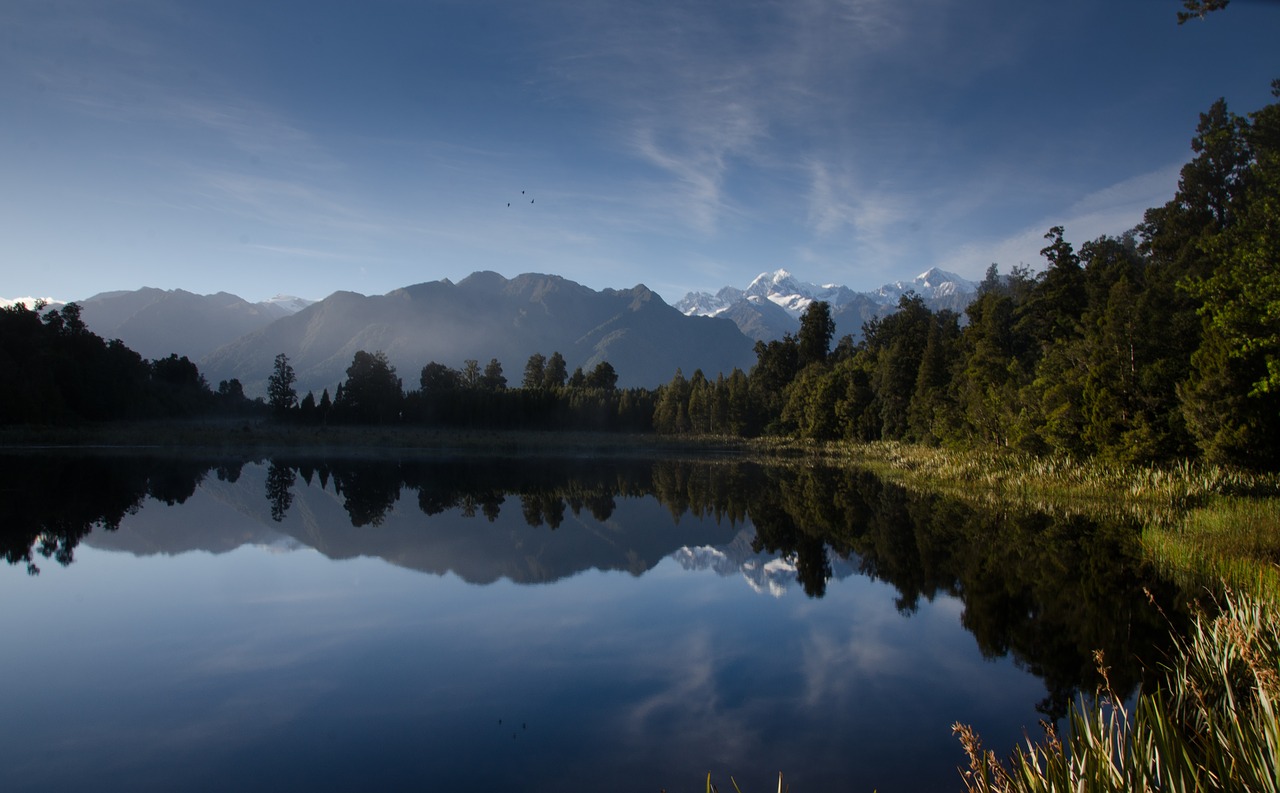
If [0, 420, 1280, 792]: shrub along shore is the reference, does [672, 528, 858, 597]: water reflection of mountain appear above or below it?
below

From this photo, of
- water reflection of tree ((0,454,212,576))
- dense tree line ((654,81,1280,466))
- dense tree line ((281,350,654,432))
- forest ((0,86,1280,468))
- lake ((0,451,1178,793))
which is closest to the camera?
lake ((0,451,1178,793))

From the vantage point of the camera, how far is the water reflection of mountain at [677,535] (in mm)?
13164

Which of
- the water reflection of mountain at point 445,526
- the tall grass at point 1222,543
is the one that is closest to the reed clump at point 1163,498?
the tall grass at point 1222,543

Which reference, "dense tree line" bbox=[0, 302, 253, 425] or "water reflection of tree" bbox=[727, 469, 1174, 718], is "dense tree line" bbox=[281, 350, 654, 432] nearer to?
"dense tree line" bbox=[0, 302, 253, 425]

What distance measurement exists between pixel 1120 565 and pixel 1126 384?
1474 centimetres

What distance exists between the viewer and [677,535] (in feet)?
74.2

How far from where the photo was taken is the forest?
22531 millimetres

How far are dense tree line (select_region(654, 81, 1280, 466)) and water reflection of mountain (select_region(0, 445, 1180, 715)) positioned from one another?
5.62 m

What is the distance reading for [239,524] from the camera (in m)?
22.6

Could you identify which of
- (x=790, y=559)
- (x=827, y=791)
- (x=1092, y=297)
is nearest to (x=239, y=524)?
(x=790, y=559)

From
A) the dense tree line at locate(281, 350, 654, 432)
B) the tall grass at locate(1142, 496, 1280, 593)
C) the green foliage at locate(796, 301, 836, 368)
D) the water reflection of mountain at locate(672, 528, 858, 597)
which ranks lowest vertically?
the water reflection of mountain at locate(672, 528, 858, 597)

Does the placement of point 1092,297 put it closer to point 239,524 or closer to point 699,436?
point 239,524

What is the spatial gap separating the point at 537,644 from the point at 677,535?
1172 cm

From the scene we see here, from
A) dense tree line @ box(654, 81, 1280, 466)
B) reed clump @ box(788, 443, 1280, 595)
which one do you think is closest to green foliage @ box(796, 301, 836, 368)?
dense tree line @ box(654, 81, 1280, 466)
